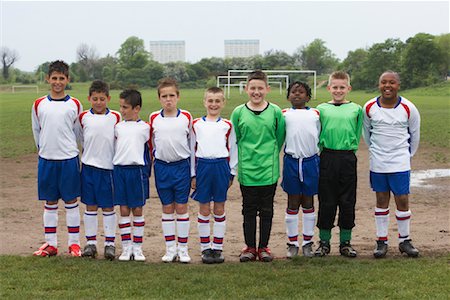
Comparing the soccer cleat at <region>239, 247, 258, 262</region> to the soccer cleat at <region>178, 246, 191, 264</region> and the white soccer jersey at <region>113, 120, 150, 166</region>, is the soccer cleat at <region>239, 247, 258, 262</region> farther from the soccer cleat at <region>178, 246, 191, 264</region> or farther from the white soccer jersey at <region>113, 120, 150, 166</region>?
the white soccer jersey at <region>113, 120, 150, 166</region>

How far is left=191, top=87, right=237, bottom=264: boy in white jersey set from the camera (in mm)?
6430

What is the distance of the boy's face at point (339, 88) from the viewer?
6672mm

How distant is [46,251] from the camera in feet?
22.2

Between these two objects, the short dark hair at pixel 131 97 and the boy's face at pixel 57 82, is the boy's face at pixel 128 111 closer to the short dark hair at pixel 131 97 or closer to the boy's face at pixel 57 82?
the short dark hair at pixel 131 97

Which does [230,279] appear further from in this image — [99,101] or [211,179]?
[99,101]

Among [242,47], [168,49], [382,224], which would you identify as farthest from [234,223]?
[168,49]

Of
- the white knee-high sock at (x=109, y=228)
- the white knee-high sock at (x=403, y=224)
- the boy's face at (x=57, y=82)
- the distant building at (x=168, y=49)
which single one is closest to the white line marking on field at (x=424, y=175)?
the white knee-high sock at (x=403, y=224)

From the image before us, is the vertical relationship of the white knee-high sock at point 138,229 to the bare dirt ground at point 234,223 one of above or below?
above

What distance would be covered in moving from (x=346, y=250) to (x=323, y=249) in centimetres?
26

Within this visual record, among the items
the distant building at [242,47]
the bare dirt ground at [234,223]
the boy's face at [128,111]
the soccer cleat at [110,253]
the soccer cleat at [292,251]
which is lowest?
the bare dirt ground at [234,223]

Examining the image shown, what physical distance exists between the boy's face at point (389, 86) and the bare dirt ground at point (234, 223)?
6.02 feet

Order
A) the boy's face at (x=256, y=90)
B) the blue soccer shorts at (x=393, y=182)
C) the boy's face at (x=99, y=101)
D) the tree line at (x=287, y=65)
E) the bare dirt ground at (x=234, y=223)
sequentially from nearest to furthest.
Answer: the boy's face at (x=256, y=90) → the boy's face at (x=99, y=101) → the blue soccer shorts at (x=393, y=182) → the bare dirt ground at (x=234, y=223) → the tree line at (x=287, y=65)

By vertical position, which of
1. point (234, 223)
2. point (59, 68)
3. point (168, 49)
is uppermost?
point (168, 49)

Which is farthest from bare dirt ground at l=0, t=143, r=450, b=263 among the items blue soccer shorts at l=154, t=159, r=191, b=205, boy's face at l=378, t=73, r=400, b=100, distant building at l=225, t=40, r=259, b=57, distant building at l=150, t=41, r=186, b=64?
distant building at l=150, t=41, r=186, b=64
